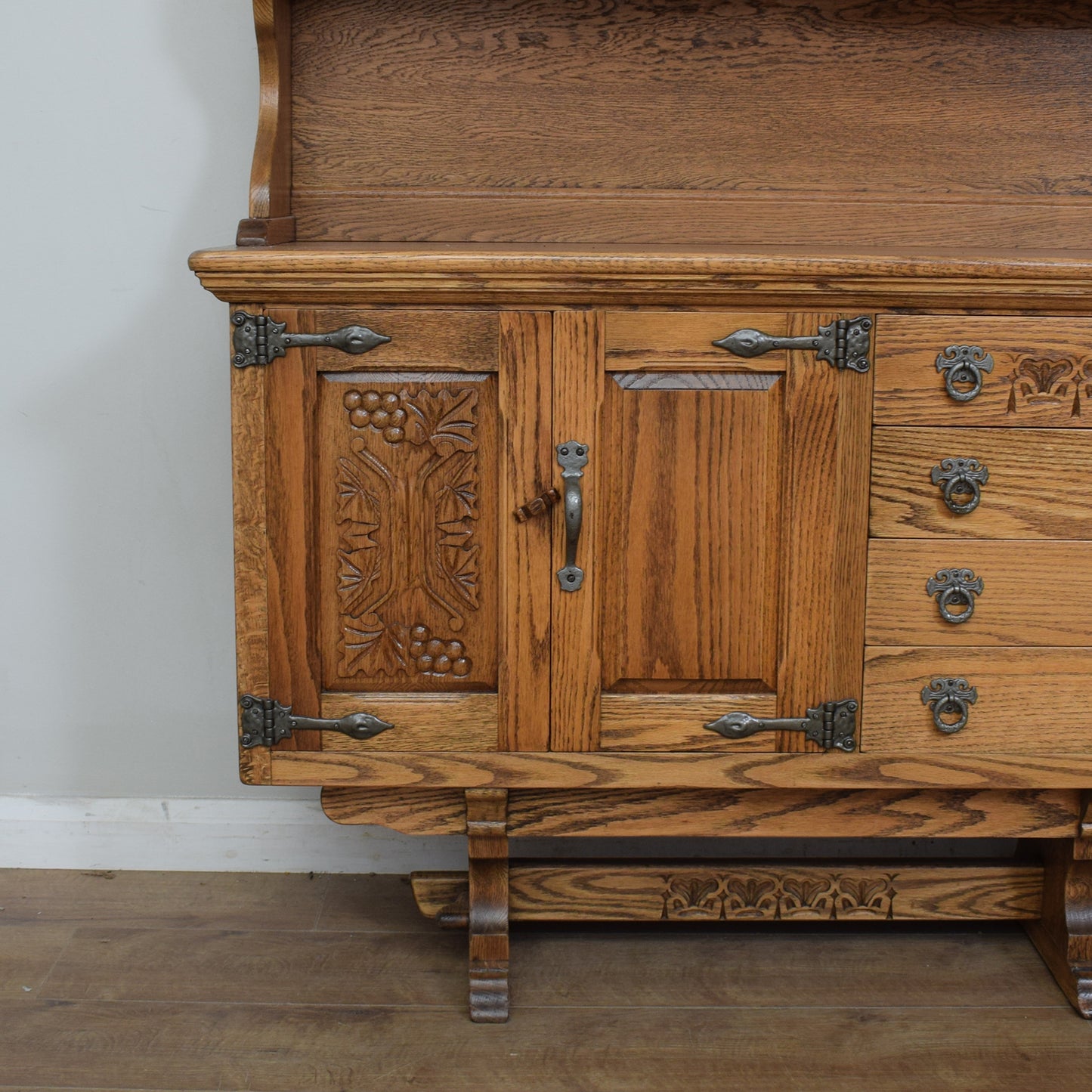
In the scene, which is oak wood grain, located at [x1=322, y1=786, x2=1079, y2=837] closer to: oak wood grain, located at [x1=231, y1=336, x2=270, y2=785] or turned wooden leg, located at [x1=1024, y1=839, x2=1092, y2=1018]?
turned wooden leg, located at [x1=1024, y1=839, x2=1092, y2=1018]

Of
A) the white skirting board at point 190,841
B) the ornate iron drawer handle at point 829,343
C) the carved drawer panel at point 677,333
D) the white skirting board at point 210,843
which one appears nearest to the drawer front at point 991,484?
the ornate iron drawer handle at point 829,343

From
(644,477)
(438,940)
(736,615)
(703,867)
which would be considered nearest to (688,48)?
(644,477)

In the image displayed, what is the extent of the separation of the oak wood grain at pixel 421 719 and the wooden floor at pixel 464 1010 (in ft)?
1.36

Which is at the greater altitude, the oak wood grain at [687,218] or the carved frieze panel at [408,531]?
the oak wood grain at [687,218]

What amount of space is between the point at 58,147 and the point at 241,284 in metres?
0.72

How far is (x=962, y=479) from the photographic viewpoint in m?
1.60

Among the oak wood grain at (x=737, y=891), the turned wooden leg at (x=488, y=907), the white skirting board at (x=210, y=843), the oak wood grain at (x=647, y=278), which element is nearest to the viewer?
the oak wood grain at (x=647, y=278)

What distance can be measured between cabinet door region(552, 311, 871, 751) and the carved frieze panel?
108mm

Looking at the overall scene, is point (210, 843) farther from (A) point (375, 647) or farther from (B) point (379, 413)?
(B) point (379, 413)

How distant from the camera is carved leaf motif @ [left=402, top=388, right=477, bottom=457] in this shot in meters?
1.59

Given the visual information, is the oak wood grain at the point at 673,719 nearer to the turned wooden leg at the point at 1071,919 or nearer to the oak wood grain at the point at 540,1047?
the oak wood grain at the point at 540,1047

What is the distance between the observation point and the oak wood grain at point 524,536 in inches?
61.8

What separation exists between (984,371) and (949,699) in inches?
16.8

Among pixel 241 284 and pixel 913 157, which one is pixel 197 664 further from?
pixel 913 157
